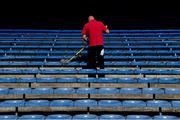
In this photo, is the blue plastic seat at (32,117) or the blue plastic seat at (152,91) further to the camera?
the blue plastic seat at (152,91)

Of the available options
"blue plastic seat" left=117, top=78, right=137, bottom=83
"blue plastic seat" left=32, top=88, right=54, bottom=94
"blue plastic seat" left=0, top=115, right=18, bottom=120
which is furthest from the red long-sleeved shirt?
"blue plastic seat" left=0, top=115, right=18, bottom=120

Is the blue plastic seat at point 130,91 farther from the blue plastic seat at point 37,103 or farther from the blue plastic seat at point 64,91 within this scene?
the blue plastic seat at point 37,103

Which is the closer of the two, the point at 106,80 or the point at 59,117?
the point at 59,117

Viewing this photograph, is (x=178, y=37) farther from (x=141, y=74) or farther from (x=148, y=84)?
(x=148, y=84)

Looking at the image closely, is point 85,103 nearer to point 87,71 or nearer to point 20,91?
point 20,91

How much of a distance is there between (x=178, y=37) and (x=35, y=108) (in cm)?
596

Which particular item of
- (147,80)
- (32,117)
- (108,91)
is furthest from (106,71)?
(32,117)

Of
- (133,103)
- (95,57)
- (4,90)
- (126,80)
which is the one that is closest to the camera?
(133,103)
